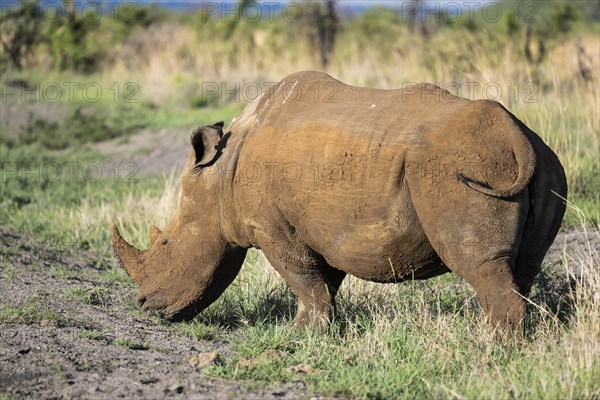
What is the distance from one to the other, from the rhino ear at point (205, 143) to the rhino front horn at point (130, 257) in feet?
2.71

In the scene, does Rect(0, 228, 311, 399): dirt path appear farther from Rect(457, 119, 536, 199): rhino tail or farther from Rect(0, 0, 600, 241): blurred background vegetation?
Rect(0, 0, 600, 241): blurred background vegetation

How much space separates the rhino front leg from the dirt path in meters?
0.58

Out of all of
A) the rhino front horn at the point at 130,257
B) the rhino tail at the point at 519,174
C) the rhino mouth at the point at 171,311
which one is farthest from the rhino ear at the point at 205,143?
the rhino tail at the point at 519,174

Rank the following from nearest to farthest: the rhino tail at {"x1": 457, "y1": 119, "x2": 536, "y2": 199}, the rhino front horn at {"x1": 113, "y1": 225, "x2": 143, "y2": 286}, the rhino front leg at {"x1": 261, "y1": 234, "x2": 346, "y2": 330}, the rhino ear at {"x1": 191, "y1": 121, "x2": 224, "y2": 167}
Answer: the rhino tail at {"x1": 457, "y1": 119, "x2": 536, "y2": 199} < the rhino front leg at {"x1": 261, "y1": 234, "x2": 346, "y2": 330} < the rhino ear at {"x1": 191, "y1": 121, "x2": 224, "y2": 167} < the rhino front horn at {"x1": 113, "y1": 225, "x2": 143, "y2": 286}

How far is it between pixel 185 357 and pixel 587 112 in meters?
6.33

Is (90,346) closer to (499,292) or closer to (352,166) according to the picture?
(352,166)

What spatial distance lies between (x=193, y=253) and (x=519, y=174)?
2225 mm

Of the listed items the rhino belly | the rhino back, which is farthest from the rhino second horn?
the rhino belly

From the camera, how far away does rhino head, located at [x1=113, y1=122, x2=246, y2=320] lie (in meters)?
6.17

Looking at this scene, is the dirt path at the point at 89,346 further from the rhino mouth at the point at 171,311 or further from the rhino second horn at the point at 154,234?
the rhino second horn at the point at 154,234

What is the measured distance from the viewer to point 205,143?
6.17 m

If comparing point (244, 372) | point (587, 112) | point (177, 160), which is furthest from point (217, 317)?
point (177, 160)

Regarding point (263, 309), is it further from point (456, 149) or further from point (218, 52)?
point (218, 52)

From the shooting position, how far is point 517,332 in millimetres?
5309
